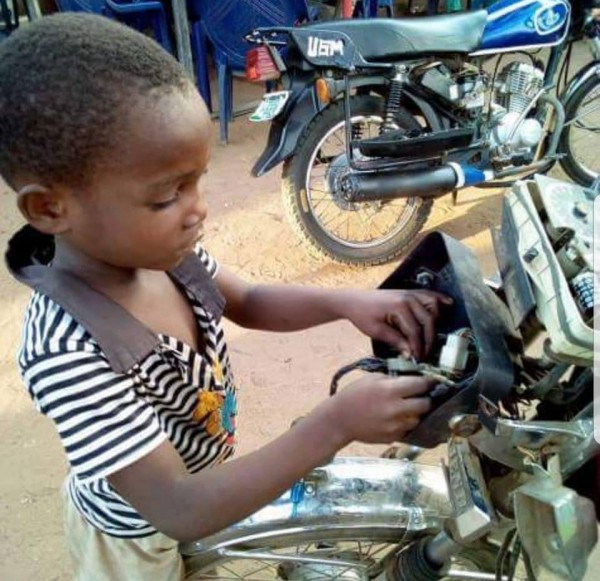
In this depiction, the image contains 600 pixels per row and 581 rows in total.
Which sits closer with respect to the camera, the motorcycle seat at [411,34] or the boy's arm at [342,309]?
the boy's arm at [342,309]

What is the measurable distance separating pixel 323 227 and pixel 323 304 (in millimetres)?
1835

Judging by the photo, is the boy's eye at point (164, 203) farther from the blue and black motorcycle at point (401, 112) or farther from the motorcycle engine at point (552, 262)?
the blue and black motorcycle at point (401, 112)

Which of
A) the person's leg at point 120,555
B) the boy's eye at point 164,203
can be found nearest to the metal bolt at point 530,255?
the boy's eye at point 164,203

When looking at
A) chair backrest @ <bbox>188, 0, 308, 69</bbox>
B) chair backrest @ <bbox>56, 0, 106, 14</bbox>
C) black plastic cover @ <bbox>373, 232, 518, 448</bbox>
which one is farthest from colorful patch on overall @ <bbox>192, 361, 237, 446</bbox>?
Answer: chair backrest @ <bbox>56, 0, 106, 14</bbox>

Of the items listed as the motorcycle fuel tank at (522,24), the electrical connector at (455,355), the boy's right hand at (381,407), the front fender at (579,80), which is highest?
the electrical connector at (455,355)

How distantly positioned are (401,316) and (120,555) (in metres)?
0.63

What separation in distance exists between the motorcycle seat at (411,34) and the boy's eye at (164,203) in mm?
1994

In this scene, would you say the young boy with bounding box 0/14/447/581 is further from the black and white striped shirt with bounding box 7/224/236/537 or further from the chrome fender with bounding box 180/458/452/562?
the chrome fender with bounding box 180/458/452/562

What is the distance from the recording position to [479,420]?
83 centimetres

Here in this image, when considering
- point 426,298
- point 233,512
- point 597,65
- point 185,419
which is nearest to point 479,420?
point 426,298

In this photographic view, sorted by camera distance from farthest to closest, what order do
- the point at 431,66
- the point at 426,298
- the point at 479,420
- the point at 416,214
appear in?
1. the point at 416,214
2. the point at 431,66
3. the point at 426,298
4. the point at 479,420

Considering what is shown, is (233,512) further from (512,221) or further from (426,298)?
(512,221)

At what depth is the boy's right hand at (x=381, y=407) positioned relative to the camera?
83 cm

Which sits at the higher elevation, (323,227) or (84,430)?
(84,430)
